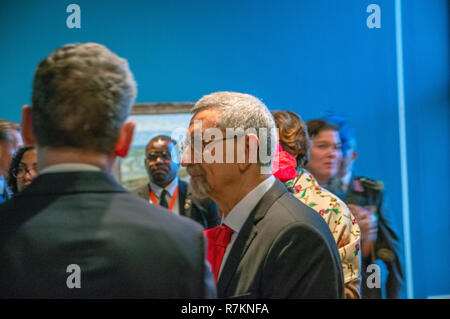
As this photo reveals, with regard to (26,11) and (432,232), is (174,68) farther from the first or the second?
(432,232)

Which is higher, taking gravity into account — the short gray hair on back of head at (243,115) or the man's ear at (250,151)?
the short gray hair on back of head at (243,115)

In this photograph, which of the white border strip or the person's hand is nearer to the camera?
the person's hand

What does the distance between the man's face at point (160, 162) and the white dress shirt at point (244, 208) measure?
189 centimetres

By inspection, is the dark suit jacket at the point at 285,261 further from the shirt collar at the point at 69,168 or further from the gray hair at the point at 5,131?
the gray hair at the point at 5,131

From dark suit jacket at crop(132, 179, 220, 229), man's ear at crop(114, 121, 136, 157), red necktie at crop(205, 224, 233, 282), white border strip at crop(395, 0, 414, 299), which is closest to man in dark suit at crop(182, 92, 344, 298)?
red necktie at crop(205, 224, 233, 282)

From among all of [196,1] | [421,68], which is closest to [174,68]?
[196,1]

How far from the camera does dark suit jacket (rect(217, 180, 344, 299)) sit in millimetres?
1254

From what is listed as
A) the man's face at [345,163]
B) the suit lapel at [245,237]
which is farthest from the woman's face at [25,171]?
the man's face at [345,163]

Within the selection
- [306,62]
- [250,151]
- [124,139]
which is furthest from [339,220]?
[306,62]

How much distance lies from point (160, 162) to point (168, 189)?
0.22 metres

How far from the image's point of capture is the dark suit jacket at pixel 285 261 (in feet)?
4.11

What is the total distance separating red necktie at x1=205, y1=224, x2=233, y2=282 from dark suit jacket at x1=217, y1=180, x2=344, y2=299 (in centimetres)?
10

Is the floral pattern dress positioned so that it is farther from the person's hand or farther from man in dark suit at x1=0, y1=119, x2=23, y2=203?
man in dark suit at x1=0, y1=119, x2=23, y2=203

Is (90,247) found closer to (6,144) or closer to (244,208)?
(244,208)
